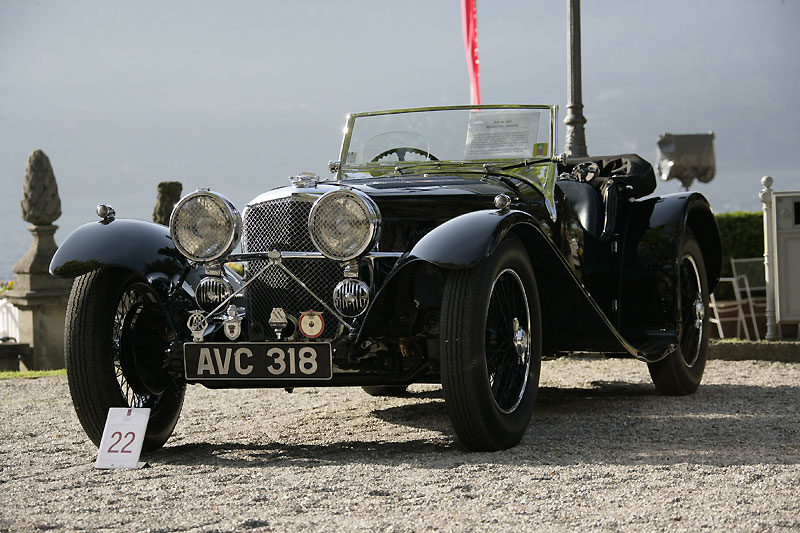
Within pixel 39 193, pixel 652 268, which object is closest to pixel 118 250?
pixel 652 268

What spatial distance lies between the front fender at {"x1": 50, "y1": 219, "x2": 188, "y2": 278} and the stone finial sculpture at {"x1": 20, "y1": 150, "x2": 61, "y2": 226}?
10.8 metres

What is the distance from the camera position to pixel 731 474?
3.58 meters

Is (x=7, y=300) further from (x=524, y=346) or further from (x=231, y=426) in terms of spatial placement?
(x=524, y=346)

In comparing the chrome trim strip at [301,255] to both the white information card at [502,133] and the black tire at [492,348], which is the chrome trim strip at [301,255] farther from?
the white information card at [502,133]

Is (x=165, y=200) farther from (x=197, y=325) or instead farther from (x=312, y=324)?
(x=312, y=324)

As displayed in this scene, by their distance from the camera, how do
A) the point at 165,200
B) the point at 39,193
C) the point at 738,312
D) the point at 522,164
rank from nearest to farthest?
the point at 522,164, the point at 738,312, the point at 165,200, the point at 39,193

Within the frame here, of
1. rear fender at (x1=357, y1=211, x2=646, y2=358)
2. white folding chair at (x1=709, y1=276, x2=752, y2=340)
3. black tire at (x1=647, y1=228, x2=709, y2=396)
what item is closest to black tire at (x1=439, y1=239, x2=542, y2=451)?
rear fender at (x1=357, y1=211, x2=646, y2=358)

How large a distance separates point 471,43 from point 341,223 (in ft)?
26.6

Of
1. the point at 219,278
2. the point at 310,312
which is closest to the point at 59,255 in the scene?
the point at 219,278

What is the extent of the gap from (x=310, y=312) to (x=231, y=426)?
140 centimetres

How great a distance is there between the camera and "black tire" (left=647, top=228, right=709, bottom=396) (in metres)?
6.02

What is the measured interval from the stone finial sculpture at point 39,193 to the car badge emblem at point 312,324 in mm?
11708

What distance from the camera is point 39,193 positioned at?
48.6 ft

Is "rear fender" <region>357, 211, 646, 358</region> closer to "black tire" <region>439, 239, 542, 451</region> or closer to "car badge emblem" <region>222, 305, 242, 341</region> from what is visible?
"black tire" <region>439, 239, 542, 451</region>
